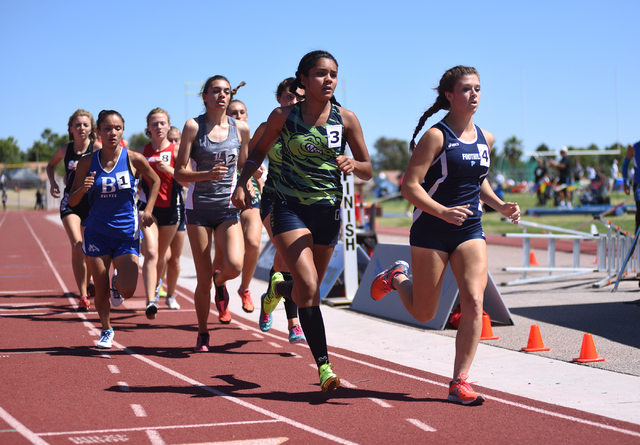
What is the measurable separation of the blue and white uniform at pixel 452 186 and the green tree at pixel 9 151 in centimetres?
14227

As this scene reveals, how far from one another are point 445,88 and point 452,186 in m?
0.69

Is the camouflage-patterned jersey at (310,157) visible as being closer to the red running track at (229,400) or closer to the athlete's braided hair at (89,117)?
the red running track at (229,400)

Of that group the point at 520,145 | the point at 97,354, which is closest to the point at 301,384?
the point at 97,354

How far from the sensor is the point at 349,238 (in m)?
10.2

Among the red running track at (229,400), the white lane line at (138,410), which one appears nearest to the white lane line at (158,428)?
the red running track at (229,400)

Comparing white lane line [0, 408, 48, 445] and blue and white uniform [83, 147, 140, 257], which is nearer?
white lane line [0, 408, 48, 445]

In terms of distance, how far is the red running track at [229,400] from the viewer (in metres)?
4.22

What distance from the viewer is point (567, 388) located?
5504mm

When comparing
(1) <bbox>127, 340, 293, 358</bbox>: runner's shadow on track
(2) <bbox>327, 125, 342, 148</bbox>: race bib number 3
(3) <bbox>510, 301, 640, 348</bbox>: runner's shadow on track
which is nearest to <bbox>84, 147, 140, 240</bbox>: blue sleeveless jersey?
(1) <bbox>127, 340, 293, 358</bbox>: runner's shadow on track

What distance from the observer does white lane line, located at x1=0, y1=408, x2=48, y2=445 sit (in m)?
4.05

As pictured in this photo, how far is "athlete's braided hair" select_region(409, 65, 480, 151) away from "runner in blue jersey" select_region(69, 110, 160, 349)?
2870 millimetres

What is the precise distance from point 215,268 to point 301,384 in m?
2.29

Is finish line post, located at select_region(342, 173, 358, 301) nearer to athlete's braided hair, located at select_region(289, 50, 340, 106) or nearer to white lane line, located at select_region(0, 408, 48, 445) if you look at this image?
athlete's braided hair, located at select_region(289, 50, 340, 106)

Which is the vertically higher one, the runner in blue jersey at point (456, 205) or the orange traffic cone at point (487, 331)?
the runner in blue jersey at point (456, 205)
